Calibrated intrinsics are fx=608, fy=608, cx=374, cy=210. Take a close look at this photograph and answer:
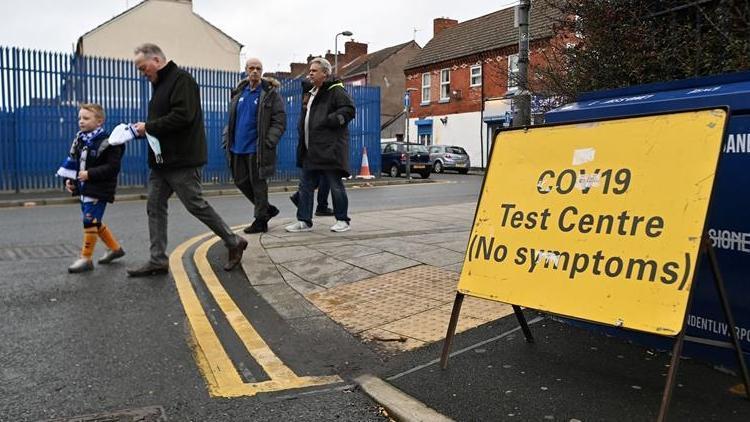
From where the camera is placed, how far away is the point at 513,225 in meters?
3.14

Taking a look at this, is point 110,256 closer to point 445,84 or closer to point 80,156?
point 80,156

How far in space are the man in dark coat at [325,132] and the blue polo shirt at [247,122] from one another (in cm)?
60

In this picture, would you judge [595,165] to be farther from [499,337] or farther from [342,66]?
[342,66]

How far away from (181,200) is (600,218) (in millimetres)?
3664

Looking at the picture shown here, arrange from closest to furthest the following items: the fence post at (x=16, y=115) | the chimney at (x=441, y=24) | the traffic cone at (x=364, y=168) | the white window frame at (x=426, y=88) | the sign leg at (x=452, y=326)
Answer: the sign leg at (x=452, y=326)
the fence post at (x=16, y=115)
the traffic cone at (x=364, y=168)
the white window frame at (x=426, y=88)
the chimney at (x=441, y=24)

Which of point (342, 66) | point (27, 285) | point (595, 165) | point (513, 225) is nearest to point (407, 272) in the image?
point (513, 225)

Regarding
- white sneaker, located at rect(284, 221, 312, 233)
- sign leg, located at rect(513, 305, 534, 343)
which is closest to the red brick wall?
white sneaker, located at rect(284, 221, 312, 233)

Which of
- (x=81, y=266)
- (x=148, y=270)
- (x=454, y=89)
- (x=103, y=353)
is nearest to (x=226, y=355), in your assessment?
(x=103, y=353)

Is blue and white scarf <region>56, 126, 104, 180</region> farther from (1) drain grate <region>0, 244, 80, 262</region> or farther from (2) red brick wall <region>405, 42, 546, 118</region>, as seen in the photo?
(2) red brick wall <region>405, 42, 546, 118</region>

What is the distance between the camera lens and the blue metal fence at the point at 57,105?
14.0 meters

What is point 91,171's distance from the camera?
17.9 ft

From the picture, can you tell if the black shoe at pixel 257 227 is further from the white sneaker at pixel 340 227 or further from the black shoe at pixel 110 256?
the black shoe at pixel 110 256

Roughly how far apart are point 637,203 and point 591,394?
939mm

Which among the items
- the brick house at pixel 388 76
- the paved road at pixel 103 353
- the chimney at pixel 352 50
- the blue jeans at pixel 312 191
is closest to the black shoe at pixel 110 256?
the paved road at pixel 103 353
